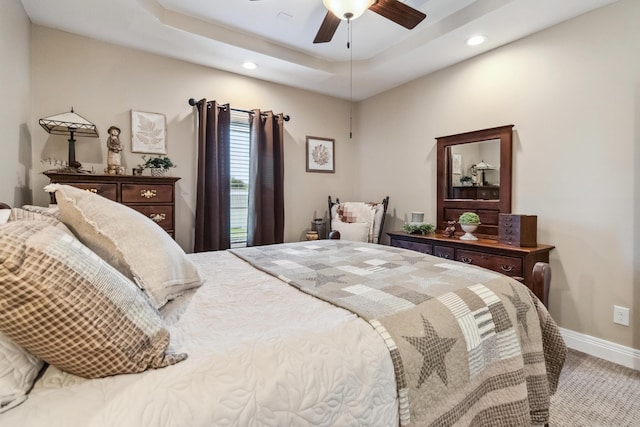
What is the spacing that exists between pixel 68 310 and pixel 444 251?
288cm

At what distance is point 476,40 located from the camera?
280cm

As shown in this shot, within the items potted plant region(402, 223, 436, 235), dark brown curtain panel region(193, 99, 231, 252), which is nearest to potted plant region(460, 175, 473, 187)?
potted plant region(402, 223, 436, 235)

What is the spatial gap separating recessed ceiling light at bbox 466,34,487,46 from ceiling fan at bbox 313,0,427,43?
82cm

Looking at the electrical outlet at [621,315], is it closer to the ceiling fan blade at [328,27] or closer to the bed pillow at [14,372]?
the ceiling fan blade at [328,27]

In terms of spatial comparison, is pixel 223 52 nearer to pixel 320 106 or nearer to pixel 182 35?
pixel 182 35

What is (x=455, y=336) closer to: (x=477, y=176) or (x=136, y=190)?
(x=477, y=176)

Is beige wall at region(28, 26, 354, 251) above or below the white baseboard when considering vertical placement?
above

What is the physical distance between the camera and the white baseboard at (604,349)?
2.24m

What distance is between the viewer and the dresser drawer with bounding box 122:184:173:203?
2568 millimetres

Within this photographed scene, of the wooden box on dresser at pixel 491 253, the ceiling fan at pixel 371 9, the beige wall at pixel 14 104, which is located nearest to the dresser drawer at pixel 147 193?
the beige wall at pixel 14 104

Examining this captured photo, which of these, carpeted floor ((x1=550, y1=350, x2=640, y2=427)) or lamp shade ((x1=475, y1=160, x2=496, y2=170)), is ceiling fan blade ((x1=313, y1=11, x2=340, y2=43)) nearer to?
lamp shade ((x1=475, y1=160, x2=496, y2=170))

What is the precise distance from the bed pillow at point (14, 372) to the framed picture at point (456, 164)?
136 inches

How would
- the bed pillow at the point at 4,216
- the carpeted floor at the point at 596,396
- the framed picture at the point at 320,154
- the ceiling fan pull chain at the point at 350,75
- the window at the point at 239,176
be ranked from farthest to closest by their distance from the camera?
the framed picture at the point at 320,154, the window at the point at 239,176, the ceiling fan pull chain at the point at 350,75, the carpeted floor at the point at 596,396, the bed pillow at the point at 4,216

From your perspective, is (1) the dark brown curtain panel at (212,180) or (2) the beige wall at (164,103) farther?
(1) the dark brown curtain panel at (212,180)
